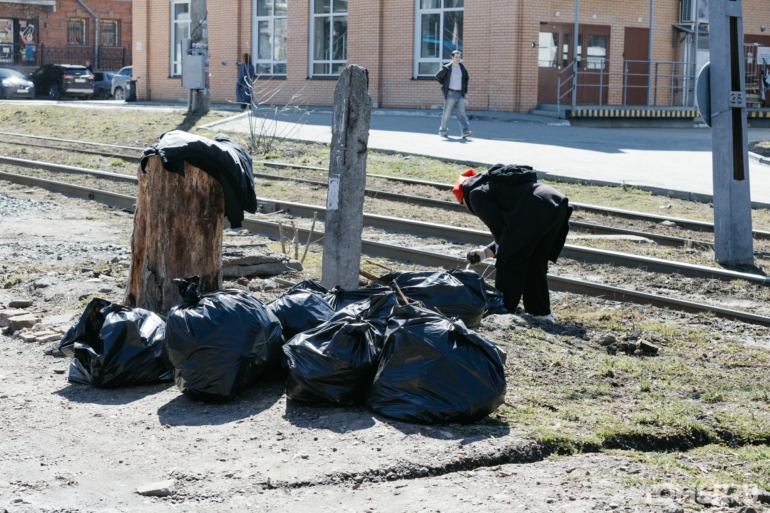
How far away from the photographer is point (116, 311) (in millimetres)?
5562

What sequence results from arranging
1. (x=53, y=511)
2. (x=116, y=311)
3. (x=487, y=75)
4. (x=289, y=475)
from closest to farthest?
(x=53, y=511) < (x=289, y=475) < (x=116, y=311) < (x=487, y=75)

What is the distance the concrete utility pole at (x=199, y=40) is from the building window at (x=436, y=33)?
643 cm

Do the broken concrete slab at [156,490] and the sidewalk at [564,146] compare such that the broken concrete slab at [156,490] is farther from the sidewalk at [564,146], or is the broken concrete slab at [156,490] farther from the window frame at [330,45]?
the window frame at [330,45]

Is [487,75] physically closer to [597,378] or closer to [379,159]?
[379,159]

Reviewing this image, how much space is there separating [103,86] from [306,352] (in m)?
40.9

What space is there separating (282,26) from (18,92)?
13.4 m

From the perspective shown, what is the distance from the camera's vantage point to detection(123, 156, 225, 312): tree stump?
247 inches

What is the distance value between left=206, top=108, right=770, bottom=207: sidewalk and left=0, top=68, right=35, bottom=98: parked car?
1770 cm

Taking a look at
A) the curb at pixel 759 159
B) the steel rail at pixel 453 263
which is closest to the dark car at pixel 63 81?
the steel rail at pixel 453 263

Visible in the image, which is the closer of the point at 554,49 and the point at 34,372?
the point at 34,372

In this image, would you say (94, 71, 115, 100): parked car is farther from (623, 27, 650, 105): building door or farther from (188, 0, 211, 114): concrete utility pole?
(623, 27, 650, 105): building door

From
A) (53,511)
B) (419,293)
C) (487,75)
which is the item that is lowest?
(53,511)

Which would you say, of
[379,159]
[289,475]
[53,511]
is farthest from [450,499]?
[379,159]

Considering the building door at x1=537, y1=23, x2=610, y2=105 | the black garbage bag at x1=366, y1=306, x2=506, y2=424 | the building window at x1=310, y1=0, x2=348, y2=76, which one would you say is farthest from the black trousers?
the building window at x1=310, y1=0, x2=348, y2=76
